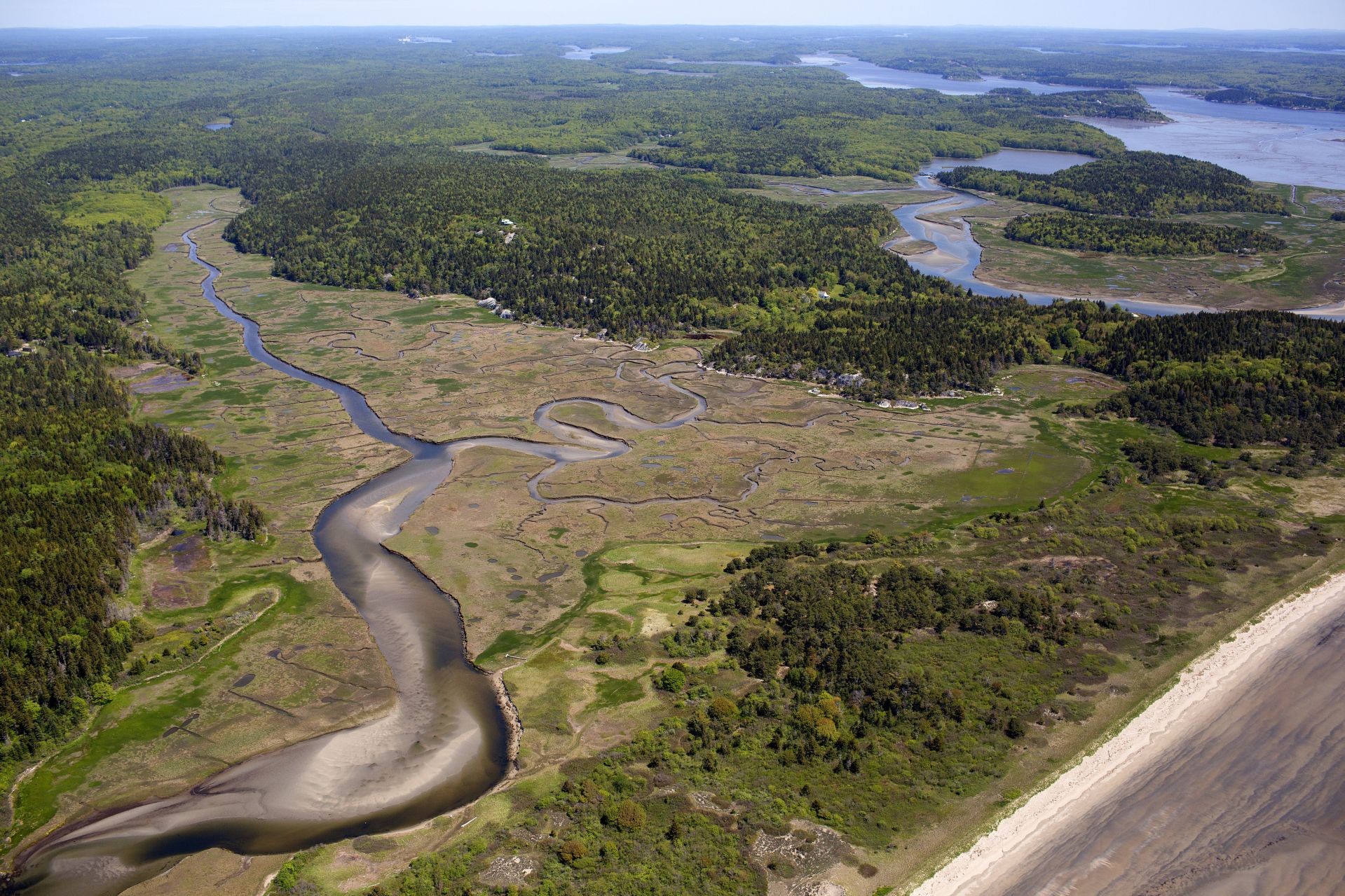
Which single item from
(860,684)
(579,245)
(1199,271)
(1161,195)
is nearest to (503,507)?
(860,684)

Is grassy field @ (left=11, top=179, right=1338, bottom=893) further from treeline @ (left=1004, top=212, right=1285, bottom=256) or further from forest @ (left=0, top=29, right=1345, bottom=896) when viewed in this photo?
treeline @ (left=1004, top=212, right=1285, bottom=256)

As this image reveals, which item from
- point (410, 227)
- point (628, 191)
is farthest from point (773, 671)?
point (628, 191)

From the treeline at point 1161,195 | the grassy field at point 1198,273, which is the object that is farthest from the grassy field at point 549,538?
the treeline at point 1161,195

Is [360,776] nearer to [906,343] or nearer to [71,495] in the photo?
[71,495]

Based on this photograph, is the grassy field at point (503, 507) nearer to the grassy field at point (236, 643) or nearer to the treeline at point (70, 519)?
the grassy field at point (236, 643)

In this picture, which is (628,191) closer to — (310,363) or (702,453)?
(310,363)
